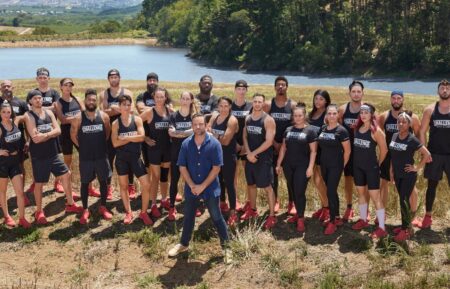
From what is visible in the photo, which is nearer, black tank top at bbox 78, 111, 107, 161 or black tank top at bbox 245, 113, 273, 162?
black tank top at bbox 245, 113, 273, 162

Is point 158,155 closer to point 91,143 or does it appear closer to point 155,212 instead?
point 155,212

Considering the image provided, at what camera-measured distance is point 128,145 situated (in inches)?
329

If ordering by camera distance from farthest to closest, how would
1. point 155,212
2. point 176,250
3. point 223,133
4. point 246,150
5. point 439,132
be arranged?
point 155,212 → point 246,150 → point 223,133 → point 439,132 → point 176,250

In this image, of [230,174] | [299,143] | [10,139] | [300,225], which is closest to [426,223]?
[300,225]

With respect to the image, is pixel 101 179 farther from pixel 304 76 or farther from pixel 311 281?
pixel 304 76

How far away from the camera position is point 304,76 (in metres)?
67.3

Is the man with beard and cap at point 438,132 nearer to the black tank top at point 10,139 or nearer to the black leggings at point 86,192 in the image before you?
the black leggings at point 86,192

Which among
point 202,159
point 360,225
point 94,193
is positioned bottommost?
point 94,193

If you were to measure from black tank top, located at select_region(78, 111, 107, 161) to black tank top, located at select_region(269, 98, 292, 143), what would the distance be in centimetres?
289

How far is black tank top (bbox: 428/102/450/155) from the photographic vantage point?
7668 mm

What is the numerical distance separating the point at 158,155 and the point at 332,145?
9.84ft

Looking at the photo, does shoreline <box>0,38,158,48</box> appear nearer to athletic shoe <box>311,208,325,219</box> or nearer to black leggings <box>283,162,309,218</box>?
athletic shoe <box>311,208,325,219</box>

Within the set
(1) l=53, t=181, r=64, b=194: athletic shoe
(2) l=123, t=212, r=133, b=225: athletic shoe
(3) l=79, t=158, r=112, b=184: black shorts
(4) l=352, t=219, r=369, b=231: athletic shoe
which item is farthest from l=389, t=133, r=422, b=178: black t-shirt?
(1) l=53, t=181, r=64, b=194: athletic shoe

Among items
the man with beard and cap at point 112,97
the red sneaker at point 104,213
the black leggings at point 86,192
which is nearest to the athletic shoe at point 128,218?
the red sneaker at point 104,213
